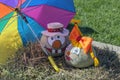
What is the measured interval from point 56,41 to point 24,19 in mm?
487

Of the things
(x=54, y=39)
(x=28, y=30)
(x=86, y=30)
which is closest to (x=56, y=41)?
(x=54, y=39)

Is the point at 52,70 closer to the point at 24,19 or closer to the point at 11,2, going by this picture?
the point at 24,19

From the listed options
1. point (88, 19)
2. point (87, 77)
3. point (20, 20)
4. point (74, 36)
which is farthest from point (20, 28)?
point (88, 19)

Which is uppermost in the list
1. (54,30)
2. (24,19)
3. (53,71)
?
(24,19)

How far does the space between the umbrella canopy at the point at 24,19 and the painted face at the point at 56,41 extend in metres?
0.23

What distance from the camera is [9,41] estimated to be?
13.8ft

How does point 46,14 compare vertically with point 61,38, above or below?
above

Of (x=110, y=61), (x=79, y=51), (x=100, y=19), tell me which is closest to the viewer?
(x=79, y=51)

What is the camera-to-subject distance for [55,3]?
15.0ft

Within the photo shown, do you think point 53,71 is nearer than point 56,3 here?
Yes

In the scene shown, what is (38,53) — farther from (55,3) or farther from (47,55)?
(55,3)

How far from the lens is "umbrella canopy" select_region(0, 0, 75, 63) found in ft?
13.8

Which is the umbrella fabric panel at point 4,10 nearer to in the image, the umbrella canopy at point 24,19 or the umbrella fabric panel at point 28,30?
the umbrella canopy at point 24,19

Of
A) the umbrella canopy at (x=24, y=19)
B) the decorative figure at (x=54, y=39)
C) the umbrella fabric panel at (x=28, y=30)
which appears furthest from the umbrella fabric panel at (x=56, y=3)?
the decorative figure at (x=54, y=39)
